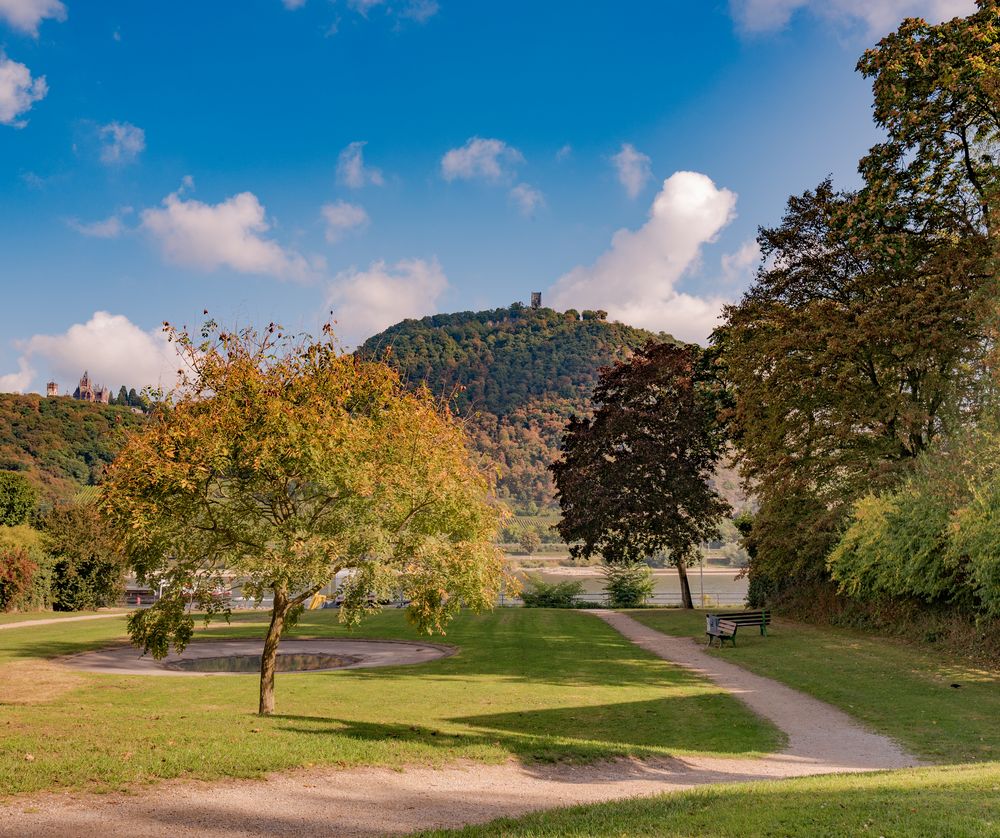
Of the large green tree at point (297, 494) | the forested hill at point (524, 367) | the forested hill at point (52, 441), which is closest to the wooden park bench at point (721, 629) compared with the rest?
the large green tree at point (297, 494)

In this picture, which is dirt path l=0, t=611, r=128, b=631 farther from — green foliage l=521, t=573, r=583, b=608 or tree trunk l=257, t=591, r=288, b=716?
green foliage l=521, t=573, r=583, b=608

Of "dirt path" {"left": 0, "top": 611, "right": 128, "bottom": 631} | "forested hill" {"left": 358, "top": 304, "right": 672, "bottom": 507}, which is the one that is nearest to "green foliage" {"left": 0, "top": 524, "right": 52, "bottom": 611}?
"dirt path" {"left": 0, "top": 611, "right": 128, "bottom": 631}

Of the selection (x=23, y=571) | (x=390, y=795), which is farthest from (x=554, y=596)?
(x=390, y=795)

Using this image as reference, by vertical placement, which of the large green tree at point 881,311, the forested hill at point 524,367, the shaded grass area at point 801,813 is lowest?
the shaded grass area at point 801,813

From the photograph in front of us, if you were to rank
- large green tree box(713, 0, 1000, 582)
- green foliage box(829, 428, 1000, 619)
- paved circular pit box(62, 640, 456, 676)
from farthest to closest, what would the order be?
large green tree box(713, 0, 1000, 582), paved circular pit box(62, 640, 456, 676), green foliage box(829, 428, 1000, 619)

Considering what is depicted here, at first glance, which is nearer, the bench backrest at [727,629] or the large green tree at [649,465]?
the bench backrest at [727,629]

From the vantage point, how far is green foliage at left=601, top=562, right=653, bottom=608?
156ft

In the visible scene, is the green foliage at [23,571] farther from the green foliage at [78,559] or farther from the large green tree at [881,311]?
the large green tree at [881,311]

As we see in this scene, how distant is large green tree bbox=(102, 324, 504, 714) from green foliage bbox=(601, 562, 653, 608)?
35.6 m

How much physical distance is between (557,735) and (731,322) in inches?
978

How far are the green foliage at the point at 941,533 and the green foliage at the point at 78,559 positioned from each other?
37126 millimetres

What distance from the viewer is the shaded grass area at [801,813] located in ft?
20.9

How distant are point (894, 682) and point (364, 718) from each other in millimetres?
12825

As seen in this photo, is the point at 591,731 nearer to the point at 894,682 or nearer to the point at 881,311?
the point at 894,682
